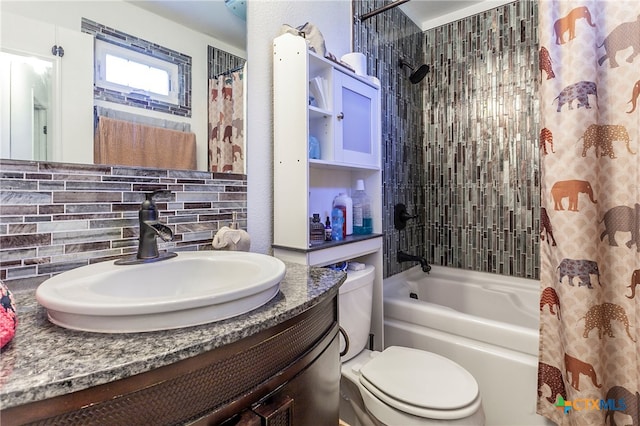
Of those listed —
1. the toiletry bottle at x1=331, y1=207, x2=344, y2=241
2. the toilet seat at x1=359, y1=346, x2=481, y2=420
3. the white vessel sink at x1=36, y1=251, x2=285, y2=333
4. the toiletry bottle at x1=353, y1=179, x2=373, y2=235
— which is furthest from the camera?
the toiletry bottle at x1=353, y1=179, x2=373, y2=235

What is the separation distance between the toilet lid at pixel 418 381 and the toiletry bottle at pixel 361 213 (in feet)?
1.90

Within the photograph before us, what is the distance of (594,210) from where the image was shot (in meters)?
1.18

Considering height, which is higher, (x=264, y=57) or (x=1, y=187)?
(x=264, y=57)

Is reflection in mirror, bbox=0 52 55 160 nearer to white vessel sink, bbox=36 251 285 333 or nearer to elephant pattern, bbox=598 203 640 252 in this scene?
white vessel sink, bbox=36 251 285 333

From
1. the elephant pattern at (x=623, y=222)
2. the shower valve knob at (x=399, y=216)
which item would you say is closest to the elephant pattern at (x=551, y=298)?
the elephant pattern at (x=623, y=222)

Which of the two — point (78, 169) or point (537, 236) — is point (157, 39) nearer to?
point (78, 169)

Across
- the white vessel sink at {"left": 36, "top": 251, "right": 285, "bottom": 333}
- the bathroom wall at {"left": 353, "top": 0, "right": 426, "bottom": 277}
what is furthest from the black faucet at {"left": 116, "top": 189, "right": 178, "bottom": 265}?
the bathroom wall at {"left": 353, "top": 0, "right": 426, "bottom": 277}

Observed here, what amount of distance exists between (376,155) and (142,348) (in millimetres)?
1395

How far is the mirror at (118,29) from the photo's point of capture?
755 mm

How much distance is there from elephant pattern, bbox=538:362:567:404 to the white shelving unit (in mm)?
679

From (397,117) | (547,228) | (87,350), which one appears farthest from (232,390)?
(397,117)

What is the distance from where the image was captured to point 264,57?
1.30m

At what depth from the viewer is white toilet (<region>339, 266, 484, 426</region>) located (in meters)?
1.02

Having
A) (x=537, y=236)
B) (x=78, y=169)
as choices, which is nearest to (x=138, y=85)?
(x=78, y=169)
